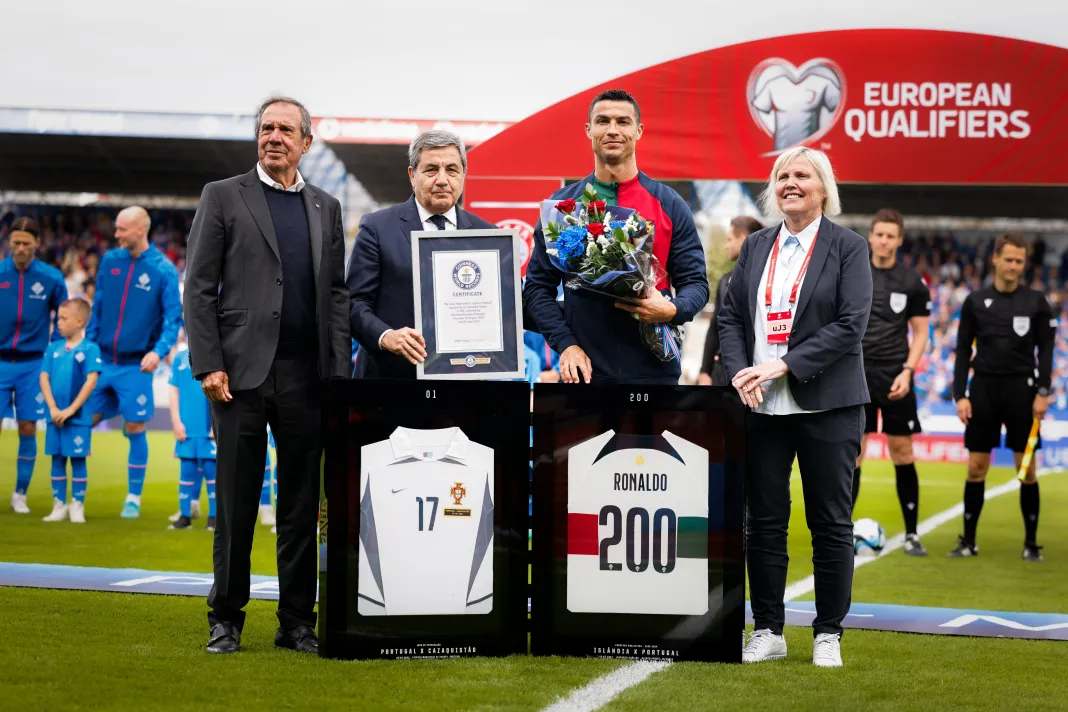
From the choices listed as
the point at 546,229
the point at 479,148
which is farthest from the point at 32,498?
A: the point at 546,229

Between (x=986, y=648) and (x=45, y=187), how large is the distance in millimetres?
24468

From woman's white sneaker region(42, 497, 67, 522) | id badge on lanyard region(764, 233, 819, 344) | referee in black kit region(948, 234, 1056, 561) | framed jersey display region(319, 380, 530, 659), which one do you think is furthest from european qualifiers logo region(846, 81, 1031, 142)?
woman's white sneaker region(42, 497, 67, 522)

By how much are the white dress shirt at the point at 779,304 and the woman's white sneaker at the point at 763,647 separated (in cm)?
79

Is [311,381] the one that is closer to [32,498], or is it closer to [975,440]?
[975,440]

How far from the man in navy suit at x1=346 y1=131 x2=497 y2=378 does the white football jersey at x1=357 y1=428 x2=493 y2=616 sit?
0.34 metres

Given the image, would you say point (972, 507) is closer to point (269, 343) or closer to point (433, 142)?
point (433, 142)

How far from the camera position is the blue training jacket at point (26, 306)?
853 centimetres

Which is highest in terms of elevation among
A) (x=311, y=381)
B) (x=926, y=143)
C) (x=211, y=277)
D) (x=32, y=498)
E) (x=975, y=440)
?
(x=926, y=143)

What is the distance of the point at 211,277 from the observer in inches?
160

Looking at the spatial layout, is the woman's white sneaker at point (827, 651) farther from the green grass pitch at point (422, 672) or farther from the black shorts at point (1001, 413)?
the black shorts at point (1001, 413)

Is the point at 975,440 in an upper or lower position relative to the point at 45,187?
lower

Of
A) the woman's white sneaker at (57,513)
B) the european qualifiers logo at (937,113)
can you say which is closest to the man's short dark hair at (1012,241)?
the european qualifiers logo at (937,113)

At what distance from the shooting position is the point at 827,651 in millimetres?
4109

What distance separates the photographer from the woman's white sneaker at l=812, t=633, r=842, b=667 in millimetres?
4094
